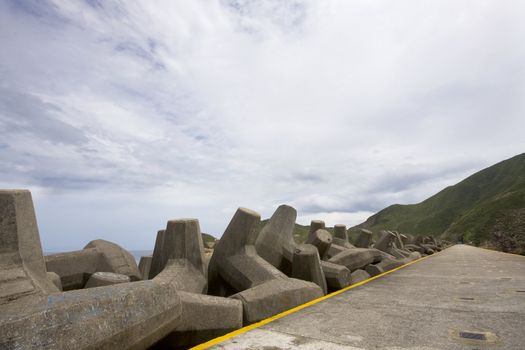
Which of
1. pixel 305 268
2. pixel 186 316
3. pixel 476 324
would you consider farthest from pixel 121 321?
pixel 305 268

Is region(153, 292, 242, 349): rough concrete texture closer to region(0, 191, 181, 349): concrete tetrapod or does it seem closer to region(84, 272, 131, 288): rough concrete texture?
region(0, 191, 181, 349): concrete tetrapod

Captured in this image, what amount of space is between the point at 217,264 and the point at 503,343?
4.25 m

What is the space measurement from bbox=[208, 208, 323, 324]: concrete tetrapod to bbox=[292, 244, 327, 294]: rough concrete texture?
71 cm

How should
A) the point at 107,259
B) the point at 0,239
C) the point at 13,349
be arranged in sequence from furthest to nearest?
the point at 107,259, the point at 0,239, the point at 13,349

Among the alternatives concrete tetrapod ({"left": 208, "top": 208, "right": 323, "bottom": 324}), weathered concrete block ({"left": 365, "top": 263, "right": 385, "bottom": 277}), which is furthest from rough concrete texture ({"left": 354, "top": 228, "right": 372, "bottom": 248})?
concrete tetrapod ({"left": 208, "top": 208, "right": 323, "bottom": 324})

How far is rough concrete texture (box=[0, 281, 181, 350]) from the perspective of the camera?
1737mm

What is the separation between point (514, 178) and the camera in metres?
117

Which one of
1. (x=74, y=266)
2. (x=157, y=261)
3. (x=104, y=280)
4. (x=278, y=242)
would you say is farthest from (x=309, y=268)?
(x=74, y=266)

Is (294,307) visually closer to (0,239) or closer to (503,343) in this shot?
(503,343)

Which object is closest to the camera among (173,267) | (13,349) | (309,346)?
(13,349)

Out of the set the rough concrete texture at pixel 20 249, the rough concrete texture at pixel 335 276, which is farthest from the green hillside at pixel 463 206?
the rough concrete texture at pixel 20 249

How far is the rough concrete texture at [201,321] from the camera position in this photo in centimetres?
313

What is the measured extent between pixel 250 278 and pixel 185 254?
1065 mm

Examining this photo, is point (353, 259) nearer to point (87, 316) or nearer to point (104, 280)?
point (104, 280)
